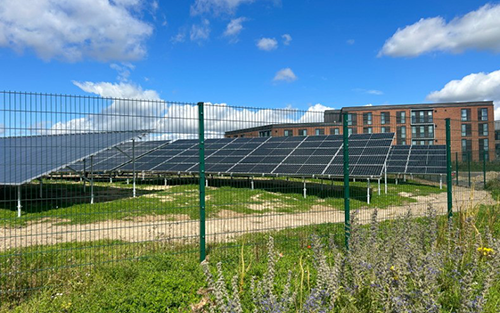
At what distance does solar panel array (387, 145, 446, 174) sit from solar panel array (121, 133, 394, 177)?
418cm

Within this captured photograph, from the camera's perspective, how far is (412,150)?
85.3 feet

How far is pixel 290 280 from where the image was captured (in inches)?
178

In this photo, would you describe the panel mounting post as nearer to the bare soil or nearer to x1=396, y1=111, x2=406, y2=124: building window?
the bare soil

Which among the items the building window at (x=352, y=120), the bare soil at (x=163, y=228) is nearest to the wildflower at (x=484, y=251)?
the bare soil at (x=163, y=228)

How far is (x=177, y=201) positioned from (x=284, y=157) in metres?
10.4

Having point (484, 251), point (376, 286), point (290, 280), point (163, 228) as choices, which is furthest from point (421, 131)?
point (376, 286)

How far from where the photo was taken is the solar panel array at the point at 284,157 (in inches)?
626

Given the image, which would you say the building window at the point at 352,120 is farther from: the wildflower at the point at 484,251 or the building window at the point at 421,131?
the building window at the point at 421,131

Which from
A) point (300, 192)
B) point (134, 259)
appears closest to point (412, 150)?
point (300, 192)

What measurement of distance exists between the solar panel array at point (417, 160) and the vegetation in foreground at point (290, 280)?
651 inches

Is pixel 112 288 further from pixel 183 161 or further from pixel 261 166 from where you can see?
pixel 183 161

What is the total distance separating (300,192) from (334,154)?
113 inches

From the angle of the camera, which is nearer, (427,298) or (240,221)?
(427,298)

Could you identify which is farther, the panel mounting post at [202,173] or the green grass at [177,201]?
the green grass at [177,201]
